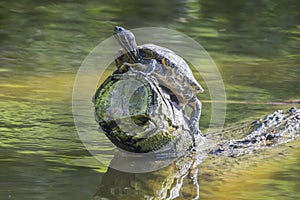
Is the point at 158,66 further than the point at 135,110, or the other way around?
the point at 158,66

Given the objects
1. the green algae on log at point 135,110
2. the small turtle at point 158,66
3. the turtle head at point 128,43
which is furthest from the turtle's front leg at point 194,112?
the turtle head at point 128,43

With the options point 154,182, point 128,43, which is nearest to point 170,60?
point 128,43

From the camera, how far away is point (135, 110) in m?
3.32

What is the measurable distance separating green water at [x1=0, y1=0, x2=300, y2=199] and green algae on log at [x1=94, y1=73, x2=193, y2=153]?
0.72 ft

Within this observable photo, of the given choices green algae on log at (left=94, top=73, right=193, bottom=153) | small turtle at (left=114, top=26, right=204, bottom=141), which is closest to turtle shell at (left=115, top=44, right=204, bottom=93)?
small turtle at (left=114, top=26, right=204, bottom=141)

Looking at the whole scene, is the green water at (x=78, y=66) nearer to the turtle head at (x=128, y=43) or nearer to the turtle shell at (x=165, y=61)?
the turtle shell at (x=165, y=61)

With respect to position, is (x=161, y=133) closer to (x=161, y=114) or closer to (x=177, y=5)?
(x=161, y=114)

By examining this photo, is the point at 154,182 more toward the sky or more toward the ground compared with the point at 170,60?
more toward the ground

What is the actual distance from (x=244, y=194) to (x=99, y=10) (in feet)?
17.1

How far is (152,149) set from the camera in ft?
11.7

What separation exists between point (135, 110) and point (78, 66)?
281 cm

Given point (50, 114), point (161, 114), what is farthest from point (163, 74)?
point (50, 114)

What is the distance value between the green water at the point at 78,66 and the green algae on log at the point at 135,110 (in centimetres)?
22

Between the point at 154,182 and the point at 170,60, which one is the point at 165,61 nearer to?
the point at 170,60
